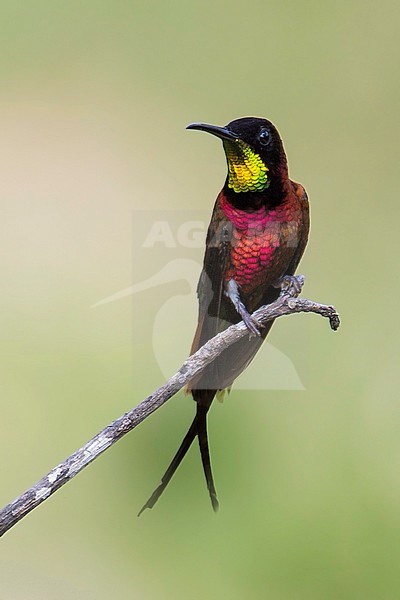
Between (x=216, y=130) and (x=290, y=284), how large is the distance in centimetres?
25

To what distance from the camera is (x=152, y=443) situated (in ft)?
4.05

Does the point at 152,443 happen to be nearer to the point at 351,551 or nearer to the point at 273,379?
the point at 273,379

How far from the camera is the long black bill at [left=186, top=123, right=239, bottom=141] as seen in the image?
3.00ft

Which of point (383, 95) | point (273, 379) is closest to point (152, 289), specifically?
point (273, 379)

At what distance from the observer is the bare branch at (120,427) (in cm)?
90

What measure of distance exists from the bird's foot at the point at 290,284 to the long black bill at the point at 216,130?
22 cm

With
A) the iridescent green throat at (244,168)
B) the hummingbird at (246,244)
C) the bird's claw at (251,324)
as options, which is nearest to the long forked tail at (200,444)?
the hummingbird at (246,244)

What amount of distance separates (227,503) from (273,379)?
0.23 metres

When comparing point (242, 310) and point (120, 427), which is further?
point (242, 310)

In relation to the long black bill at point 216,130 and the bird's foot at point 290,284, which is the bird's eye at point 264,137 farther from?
the bird's foot at point 290,284

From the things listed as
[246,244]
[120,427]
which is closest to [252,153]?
[246,244]

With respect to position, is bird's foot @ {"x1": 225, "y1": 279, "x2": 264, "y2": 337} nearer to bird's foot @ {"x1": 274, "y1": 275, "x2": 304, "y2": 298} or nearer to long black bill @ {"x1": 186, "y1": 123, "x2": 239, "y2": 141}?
bird's foot @ {"x1": 274, "y1": 275, "x2": 304, "y2": 298}

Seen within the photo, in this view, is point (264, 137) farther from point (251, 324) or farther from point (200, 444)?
point (200, 444)

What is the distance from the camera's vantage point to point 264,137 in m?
0.95
